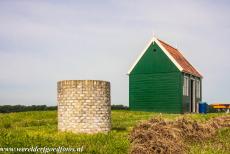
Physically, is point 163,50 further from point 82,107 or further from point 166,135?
point 166,135

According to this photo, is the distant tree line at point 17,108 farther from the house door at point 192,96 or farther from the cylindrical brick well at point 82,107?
the cylindrical brick well at point 82,107

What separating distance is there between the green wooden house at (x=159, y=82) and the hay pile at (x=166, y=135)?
13.1 meters

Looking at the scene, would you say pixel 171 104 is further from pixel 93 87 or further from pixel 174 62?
pixel 93 87

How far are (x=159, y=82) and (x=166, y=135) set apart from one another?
17.9m

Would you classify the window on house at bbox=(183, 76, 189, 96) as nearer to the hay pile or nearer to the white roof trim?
the white roof trim

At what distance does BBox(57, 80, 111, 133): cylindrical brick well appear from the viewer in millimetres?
15289

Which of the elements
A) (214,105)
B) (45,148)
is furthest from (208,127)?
(214,105)

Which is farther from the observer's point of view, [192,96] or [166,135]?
[192,96]

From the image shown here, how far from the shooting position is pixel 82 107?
15.3 m

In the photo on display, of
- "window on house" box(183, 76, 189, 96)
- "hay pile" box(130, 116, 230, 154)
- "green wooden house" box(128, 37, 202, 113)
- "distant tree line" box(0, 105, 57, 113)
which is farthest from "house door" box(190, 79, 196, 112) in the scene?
"hay pile" box(130, 116, 230, 154)

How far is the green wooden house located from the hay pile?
13081 mm

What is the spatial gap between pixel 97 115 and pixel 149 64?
17.2 m

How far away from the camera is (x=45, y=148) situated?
1130 centimetres

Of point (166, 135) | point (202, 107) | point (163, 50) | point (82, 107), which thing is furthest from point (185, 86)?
point (166, 135)
